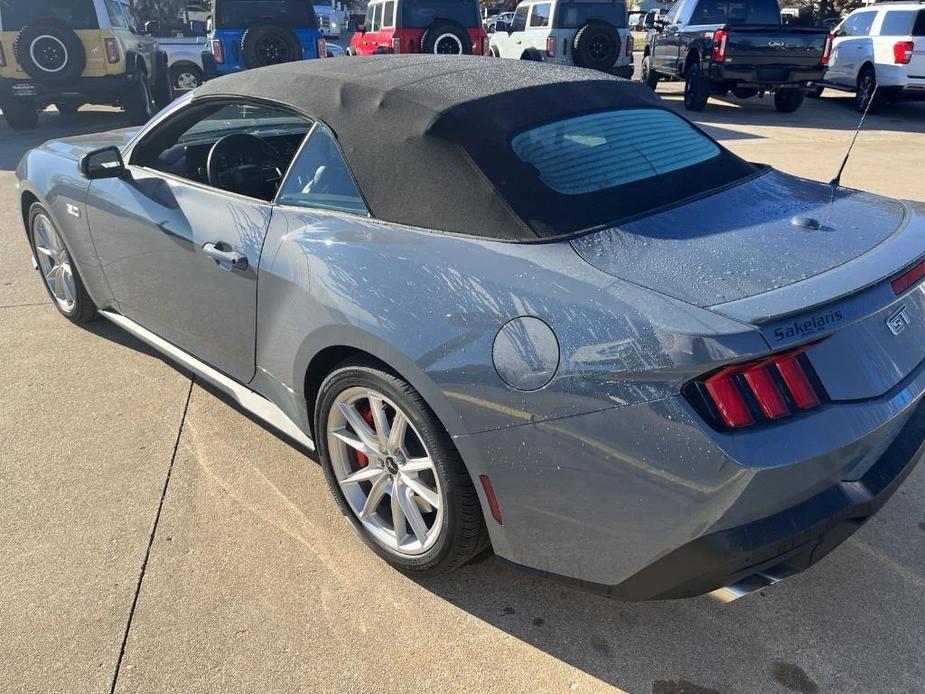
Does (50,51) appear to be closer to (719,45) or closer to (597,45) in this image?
(597,45)

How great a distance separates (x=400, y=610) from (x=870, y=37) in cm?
1415

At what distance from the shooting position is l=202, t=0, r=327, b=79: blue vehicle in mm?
11469

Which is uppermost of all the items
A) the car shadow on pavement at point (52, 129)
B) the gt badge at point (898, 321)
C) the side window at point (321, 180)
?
the side window at point (321, 180)

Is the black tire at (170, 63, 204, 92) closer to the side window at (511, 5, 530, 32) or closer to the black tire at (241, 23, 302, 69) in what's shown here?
the black tire at (241, 23, 302, 69)

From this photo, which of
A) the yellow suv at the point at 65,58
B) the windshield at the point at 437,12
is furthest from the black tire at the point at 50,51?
the windshield at the point at 437,12

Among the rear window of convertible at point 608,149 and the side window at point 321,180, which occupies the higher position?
the rear window of convertible at point 608,149

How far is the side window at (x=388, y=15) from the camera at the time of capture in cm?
1304

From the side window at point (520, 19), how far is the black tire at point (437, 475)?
1358 centimetres

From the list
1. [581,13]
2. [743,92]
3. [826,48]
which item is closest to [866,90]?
[826,48]

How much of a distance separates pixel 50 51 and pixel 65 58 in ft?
0.70

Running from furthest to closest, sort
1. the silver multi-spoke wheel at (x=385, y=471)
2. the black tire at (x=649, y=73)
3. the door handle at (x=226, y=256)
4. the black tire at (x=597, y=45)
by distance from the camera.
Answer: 1. the black tire at (x=649, y=73)
2. the black tire at (x=597, y=45)
3. the door handle at (x=226, y=256)
4. the silver multi-spoke wheel at (x=385, y=471)

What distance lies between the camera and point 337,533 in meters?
2.73

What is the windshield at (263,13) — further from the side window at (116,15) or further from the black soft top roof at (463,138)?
the black soft top roof at (463,138)

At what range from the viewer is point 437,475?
222cm
